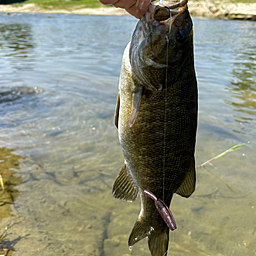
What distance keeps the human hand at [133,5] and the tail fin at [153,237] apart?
67.7 inches

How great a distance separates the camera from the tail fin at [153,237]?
7.79 feet

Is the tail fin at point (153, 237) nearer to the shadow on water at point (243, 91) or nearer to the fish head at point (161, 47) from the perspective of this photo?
the fish head at point (161, 47)

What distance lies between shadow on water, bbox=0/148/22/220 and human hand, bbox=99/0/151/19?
10.7 ft

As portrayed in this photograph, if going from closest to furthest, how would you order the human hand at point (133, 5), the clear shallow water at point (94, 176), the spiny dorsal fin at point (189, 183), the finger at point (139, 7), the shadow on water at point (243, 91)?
1. the human hand at point (133, 5)
2. the finger at point (139, 7)
3. the spiny dorsal fin at point (189, 183)
4. the clear shallow water at point (94, 176)
5. the shadow on water at point (243, 91)

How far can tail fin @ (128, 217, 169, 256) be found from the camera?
2373 mm

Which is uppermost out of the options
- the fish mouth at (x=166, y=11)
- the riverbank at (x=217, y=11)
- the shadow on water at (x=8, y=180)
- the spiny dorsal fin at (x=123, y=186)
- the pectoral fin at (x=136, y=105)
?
the fish mouth at (x=166, y=11)

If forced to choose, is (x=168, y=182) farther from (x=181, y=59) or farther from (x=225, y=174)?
(x=225, y=174)


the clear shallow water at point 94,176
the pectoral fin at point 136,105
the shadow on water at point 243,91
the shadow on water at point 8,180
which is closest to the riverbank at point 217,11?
the shadow on water at point 243,91

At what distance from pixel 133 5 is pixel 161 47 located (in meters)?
0.39

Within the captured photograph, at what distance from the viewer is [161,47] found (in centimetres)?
193

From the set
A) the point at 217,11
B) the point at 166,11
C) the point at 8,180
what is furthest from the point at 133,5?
the point at 217,11

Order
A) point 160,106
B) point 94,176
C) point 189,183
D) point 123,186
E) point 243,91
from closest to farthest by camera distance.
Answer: point 160,106 → point 189,183 → point 123,186 → point 94,176 → point 243,91

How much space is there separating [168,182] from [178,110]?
630 mm

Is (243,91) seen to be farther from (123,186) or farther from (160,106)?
(160,106)
